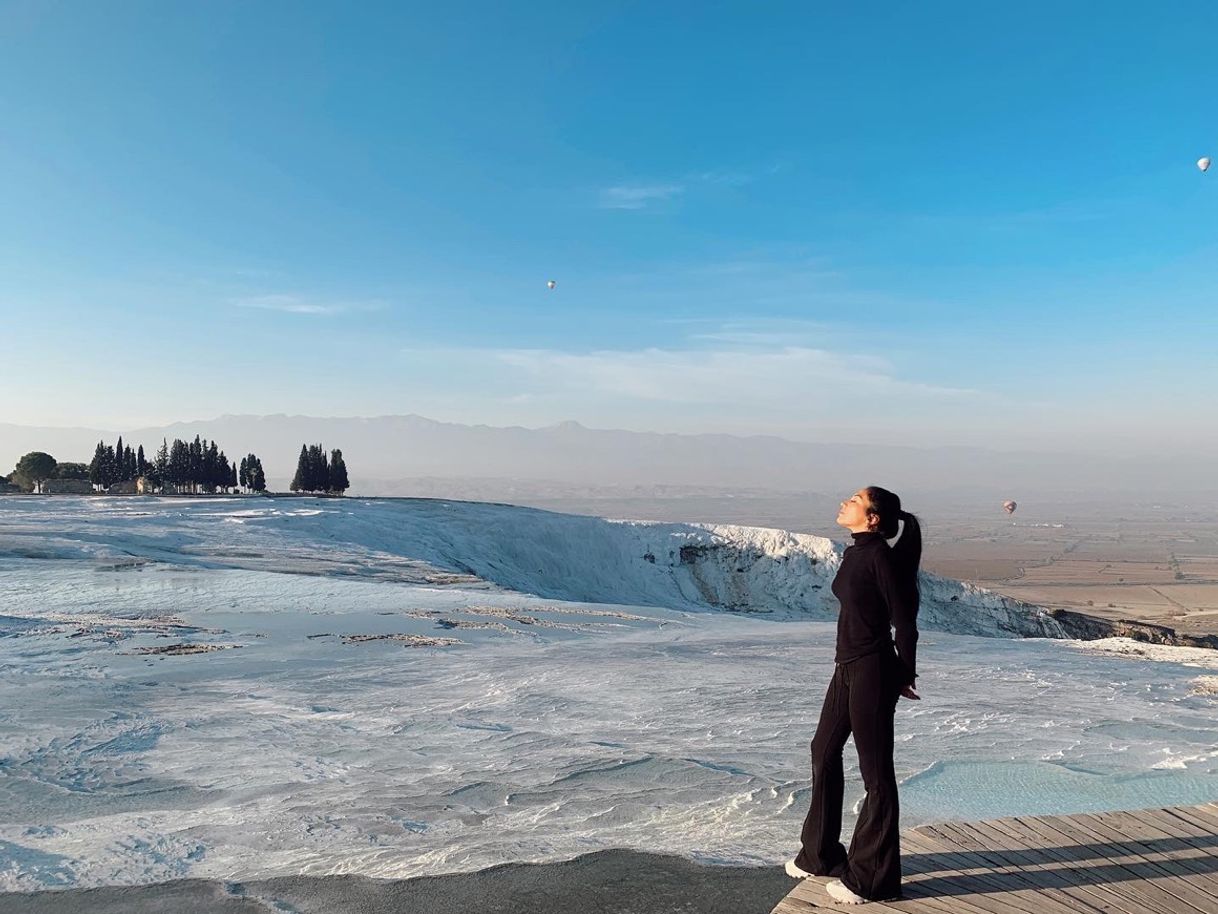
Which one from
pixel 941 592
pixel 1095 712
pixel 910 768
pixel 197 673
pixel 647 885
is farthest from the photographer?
pixel 941 592

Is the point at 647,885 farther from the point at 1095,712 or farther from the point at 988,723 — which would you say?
the point at 1095,712

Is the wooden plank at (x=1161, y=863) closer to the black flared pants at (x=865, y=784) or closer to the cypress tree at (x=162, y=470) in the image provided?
the black flared pants at (x=865, y=784)

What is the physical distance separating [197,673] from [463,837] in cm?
717

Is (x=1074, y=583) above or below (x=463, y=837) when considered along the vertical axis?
below

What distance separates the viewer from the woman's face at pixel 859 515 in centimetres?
503

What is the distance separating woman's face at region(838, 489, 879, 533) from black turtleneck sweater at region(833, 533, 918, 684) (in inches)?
2.2

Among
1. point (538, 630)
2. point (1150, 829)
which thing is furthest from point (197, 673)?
point (1150, 829)

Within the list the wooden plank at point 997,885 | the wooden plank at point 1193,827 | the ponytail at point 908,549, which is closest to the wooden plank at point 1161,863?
the wooden plank at point 1193,827

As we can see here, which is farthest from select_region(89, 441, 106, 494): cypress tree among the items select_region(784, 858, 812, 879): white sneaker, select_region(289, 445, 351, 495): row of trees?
select_region(784, 858, 812, 879): white sneaker

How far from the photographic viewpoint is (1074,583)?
5049 inches

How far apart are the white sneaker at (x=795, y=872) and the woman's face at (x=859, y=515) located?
2093mm

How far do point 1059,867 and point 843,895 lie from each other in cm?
138

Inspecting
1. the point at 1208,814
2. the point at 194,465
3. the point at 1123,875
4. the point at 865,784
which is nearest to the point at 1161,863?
the point at 1123,875

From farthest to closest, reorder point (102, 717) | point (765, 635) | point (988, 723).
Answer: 1. point (765, 635)
2. point (988, 723)
3. point (102, 717)
